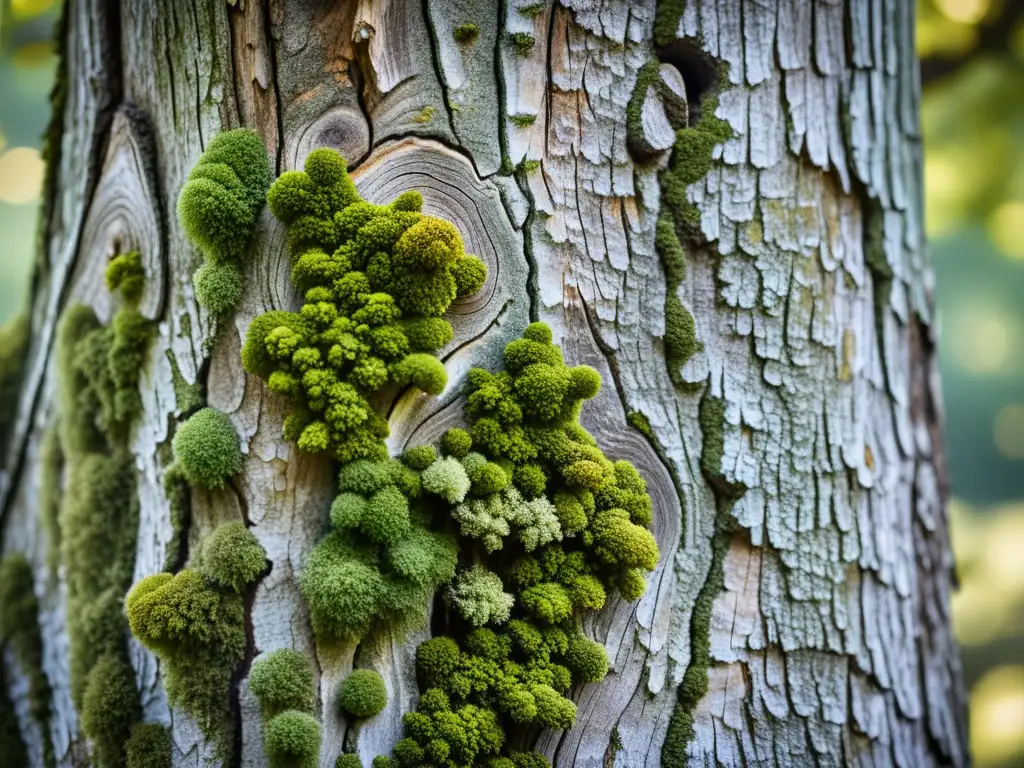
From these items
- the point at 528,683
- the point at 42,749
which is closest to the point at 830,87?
the point at 528,683

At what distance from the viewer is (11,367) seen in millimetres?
2342

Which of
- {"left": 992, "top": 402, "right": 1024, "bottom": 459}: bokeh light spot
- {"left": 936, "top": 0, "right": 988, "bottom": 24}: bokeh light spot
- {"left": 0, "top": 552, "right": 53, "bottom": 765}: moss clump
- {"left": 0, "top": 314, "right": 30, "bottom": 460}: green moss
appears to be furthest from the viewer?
{"left": 992, "top": 402, "right": 1024, "bottom": 459}: bokeh light spot

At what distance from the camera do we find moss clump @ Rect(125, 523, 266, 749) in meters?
1.36

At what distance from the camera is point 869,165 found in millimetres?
1886

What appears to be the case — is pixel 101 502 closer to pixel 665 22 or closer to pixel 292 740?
pixel 292 740

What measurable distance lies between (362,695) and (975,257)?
6.59 meters

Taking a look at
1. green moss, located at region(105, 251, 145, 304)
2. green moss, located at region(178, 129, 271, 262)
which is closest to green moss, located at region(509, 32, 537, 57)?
green moss, located at region(178, 129, 271, 262)

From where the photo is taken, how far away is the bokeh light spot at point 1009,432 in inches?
242

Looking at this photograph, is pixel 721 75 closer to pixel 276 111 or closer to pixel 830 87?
pixel 830 87

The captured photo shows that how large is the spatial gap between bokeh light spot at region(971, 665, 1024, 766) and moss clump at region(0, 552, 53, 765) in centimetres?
522

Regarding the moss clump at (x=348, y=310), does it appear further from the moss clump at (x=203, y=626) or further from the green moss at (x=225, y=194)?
the moss clump at (x=203, y=626)

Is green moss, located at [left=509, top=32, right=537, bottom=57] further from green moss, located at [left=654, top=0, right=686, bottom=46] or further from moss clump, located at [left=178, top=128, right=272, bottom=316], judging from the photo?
moss clump, located at [left=178, top=128, right=272, bottom=316]

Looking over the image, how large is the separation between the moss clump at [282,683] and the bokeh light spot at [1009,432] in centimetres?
678

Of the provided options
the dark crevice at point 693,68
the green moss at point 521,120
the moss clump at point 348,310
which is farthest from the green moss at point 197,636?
the dark crevice at point 693,68
